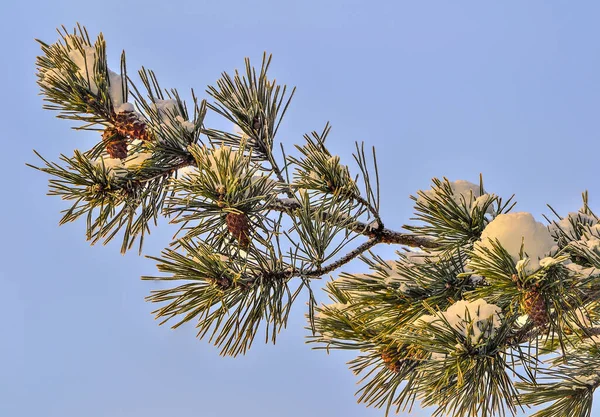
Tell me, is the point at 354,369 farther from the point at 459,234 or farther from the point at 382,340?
the point at 459,234

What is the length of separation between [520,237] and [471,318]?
6.1 inches

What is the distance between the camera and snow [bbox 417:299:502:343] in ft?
3.51

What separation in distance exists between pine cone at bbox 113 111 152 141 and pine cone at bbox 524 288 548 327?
2.57ft

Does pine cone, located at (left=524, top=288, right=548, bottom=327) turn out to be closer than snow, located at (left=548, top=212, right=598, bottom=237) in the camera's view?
Yes

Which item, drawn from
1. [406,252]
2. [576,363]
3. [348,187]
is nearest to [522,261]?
[406,252]

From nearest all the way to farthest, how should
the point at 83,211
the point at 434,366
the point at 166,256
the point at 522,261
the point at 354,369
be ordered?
1. the point at 522,261
2. the point at 166,256
3. the point at 434,366
4. the point at 83,211
5. the point at 354,369

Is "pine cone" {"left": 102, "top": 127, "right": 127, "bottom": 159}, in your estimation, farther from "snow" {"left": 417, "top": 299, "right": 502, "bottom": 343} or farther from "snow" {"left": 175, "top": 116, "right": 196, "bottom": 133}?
A: "snow" {"left": 417, "top": 299, "right": 502, "bottom": 343}

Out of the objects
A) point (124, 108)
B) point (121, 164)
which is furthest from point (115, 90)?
point (121, 164)

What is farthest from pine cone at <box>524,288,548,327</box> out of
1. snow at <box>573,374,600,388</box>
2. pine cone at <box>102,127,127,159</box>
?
pine cone at <box>102,127,127,159</box>

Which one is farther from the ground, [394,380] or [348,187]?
[348,187]

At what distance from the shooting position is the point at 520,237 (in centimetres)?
104

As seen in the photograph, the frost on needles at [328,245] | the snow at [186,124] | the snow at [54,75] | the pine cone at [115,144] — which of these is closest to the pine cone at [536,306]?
the frost on needles at [328,245]

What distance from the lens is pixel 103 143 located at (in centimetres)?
140

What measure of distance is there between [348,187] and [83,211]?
54cm
